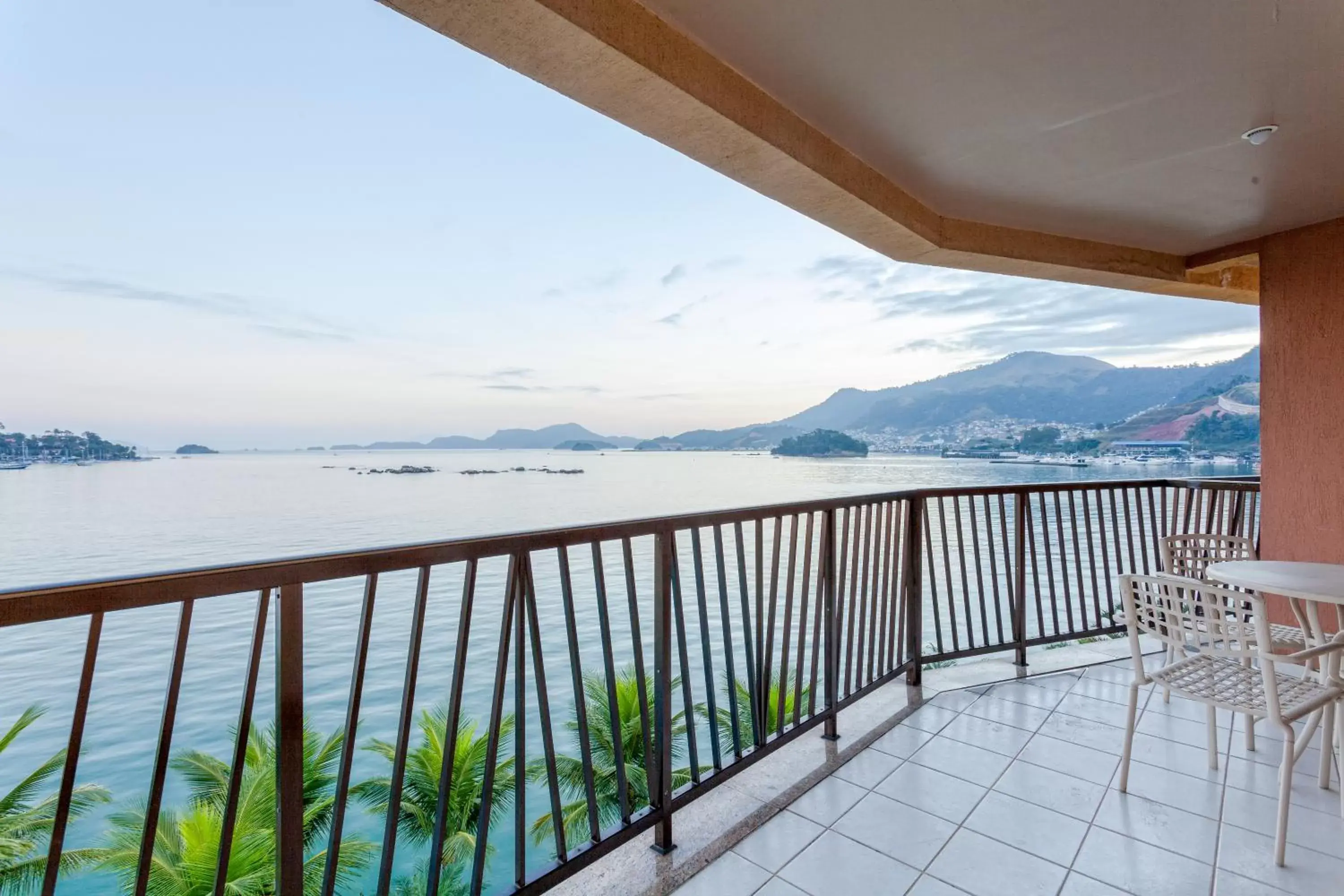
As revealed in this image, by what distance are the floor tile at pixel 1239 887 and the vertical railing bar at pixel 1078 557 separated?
2439 mm

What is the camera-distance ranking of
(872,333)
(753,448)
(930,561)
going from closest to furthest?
(930,561) < (872,333) < (753,448)

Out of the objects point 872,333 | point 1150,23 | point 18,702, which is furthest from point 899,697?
point 872,333

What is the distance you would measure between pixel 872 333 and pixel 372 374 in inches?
704

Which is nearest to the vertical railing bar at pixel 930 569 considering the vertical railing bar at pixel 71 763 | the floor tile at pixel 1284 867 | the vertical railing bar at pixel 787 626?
the vertical railing bar at pixel 787 626

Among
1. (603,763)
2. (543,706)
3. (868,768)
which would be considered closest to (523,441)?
(603,763)

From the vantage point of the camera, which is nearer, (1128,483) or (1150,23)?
(1150,23)

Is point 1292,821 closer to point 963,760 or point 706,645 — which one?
point 963,760

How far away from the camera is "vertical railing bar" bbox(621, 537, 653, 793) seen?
1.99m

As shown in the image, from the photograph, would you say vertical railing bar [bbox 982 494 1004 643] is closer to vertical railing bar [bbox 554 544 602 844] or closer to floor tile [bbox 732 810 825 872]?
floor tile [bbox 732 810 825 872]

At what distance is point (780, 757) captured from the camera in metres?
2.77

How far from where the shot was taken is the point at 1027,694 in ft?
11.6

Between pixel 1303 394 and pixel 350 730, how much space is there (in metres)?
5.78

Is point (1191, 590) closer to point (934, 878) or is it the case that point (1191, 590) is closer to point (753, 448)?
point (934, 878)

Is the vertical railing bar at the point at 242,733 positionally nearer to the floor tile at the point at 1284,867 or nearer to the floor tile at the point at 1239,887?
the floor tile at the point at 1239,887
